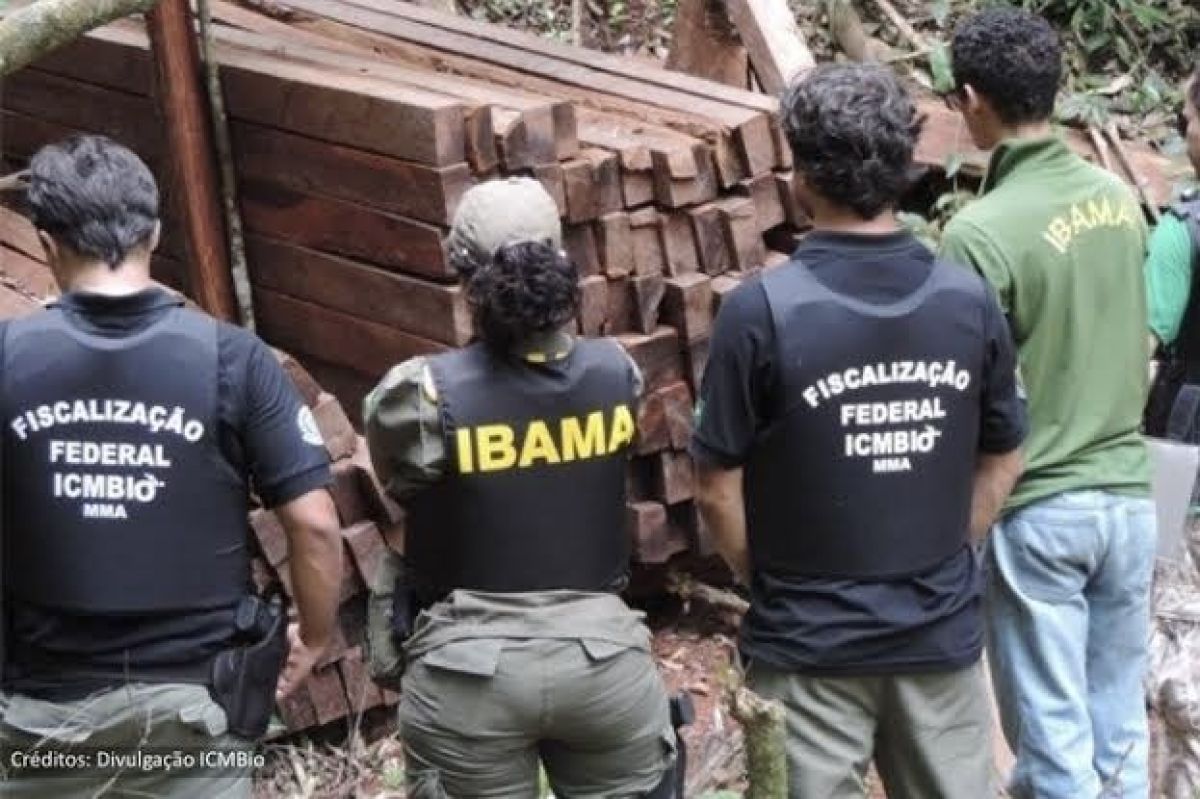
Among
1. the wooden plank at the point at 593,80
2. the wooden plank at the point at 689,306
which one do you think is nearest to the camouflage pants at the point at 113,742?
the wooden plank at the point at 689,306

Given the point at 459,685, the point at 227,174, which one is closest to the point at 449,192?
the point at 227,174

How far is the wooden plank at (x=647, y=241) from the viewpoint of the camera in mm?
5539

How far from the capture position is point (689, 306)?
18.3 feet

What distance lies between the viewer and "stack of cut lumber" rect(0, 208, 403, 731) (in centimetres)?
511

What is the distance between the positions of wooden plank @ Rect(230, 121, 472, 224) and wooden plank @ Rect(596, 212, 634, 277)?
526 mm

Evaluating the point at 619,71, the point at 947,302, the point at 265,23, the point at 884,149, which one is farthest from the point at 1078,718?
the point at 265,23

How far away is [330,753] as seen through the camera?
5441mm

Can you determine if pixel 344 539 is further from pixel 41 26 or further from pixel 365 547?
pixel 41 26

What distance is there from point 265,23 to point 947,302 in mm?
4178

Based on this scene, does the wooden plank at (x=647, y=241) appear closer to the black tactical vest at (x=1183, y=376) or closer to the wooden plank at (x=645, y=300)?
the wooden plank at (x=645, y=300)

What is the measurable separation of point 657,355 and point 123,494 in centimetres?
268

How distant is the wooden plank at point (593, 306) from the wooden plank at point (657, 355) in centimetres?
9

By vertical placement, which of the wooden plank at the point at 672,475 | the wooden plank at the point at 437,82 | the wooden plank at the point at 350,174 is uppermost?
the wooden plank at the point at 437,82

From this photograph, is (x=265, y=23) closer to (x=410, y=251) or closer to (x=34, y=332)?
(x=410, y=251)
